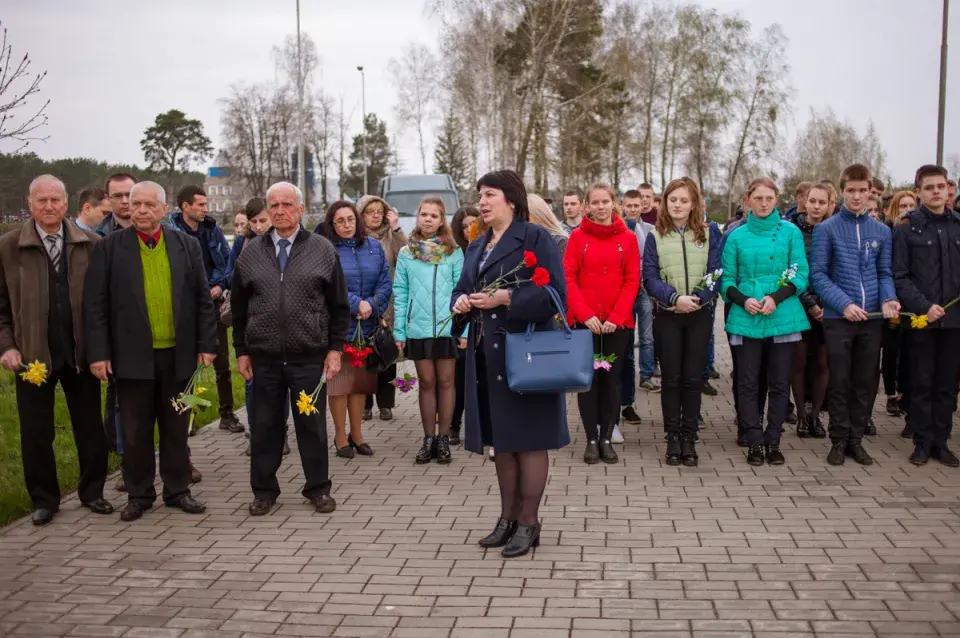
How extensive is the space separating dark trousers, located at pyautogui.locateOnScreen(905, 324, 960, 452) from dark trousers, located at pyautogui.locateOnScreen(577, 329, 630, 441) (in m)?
2.29

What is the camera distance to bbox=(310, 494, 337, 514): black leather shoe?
652cm

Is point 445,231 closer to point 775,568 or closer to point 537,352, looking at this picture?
point 537,352

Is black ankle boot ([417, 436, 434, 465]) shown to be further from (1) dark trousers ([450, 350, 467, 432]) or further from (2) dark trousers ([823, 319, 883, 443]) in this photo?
(2) dark trousers ([823, 319, 883, 443])

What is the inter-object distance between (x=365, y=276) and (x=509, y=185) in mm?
2854

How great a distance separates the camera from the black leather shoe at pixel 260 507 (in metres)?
6.48

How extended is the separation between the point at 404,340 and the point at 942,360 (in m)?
4.28

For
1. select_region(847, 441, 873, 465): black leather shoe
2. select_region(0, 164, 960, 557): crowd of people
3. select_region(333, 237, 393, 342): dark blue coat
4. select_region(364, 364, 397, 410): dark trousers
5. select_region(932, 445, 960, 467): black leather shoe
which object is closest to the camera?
select_region(0, 164, 960, 557): crowd of people

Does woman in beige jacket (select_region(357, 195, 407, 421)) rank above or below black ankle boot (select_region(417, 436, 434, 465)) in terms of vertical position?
above

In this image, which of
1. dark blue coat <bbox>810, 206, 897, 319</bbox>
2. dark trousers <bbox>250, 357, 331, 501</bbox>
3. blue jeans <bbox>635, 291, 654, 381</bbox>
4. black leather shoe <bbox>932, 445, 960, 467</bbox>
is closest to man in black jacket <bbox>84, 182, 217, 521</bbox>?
dark trousers <bbox>250, 357, 331, 501</bbox>

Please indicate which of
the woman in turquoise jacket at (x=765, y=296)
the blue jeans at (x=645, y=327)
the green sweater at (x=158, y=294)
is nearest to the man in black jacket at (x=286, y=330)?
the green sweater at (x=158, y=294)

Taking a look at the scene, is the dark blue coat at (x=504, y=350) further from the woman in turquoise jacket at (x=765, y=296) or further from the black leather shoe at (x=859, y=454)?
the black leather shoe at (x=859, y=454)

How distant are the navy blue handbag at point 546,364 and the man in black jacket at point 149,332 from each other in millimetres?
2447

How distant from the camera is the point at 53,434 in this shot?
6496 millimetres

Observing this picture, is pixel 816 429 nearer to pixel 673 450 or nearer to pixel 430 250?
pixel 673 450
